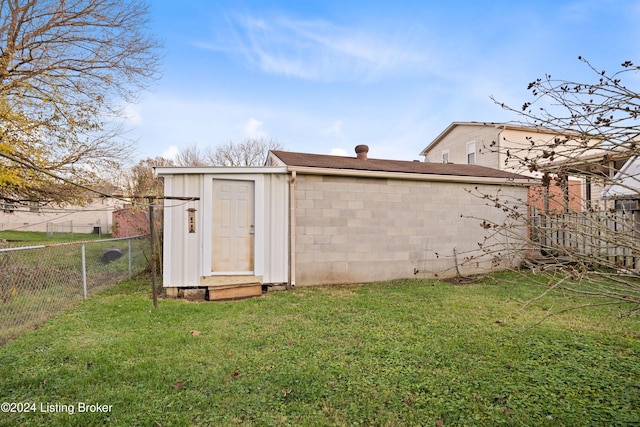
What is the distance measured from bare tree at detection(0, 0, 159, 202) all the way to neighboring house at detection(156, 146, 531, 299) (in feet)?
14.2

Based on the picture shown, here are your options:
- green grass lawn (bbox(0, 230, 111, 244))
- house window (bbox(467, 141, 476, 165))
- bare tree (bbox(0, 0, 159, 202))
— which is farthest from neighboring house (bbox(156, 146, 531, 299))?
green grass lawn (bbox(0, 230, 111, 244))

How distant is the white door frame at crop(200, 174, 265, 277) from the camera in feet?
19.5

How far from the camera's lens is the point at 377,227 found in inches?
281

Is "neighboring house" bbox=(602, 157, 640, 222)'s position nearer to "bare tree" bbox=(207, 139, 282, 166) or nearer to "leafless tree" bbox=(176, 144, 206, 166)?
"bare tree" bbox=(207, 139, 282, 166)

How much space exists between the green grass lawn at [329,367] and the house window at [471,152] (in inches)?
495

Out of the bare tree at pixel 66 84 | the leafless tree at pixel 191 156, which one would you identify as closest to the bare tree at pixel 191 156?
the leafless tree at pixel 191 156

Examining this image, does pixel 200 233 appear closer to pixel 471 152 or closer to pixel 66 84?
pixel 66 84

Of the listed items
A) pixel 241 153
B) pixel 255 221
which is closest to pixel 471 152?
pixel 255 221

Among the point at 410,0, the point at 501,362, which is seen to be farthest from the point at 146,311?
the point at 410,0

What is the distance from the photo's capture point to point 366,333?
3.86 meters

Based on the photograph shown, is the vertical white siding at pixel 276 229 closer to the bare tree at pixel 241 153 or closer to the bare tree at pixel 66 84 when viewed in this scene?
the bare tree at pixel 66 84

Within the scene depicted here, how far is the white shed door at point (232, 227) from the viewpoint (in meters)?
6.09

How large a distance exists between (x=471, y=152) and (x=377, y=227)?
38.8 feet

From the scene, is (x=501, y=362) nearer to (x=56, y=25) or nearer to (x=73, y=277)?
(x=73, y=277)
